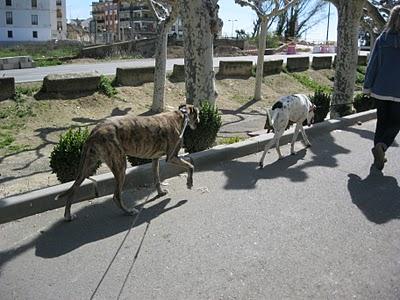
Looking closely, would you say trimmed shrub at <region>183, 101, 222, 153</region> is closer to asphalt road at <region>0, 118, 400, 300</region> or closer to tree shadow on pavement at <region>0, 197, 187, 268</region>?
asphalt road at <region>0, 118, 400, 300</region>

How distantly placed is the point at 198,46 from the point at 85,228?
431cm

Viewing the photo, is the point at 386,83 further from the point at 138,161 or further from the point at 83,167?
the point at 83,167

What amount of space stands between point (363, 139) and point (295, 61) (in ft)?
49.3

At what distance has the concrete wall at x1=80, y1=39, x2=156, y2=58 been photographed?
3259cm

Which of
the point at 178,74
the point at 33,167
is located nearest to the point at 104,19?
the point at 178,74

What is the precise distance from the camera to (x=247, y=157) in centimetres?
711

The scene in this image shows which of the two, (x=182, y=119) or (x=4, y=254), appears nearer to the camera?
(x=4, y=254)

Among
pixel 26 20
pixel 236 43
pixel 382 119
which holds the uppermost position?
pixel 26 20

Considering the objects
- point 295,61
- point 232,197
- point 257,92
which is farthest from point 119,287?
point 295,61

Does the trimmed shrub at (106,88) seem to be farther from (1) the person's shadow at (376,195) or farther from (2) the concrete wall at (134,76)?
(1) the person's shadow at (376,195)

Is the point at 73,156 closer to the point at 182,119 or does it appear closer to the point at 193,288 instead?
the point at 182,119

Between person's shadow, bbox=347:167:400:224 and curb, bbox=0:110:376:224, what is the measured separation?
1.73 meters

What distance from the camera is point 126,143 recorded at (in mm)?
4648

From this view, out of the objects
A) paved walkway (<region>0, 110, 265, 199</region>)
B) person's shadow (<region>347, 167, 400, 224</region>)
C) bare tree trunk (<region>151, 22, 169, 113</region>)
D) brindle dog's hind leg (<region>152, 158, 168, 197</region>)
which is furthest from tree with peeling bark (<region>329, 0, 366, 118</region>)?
brindle dog's hind leg (<region>152, 158, 168, 197</region>)
